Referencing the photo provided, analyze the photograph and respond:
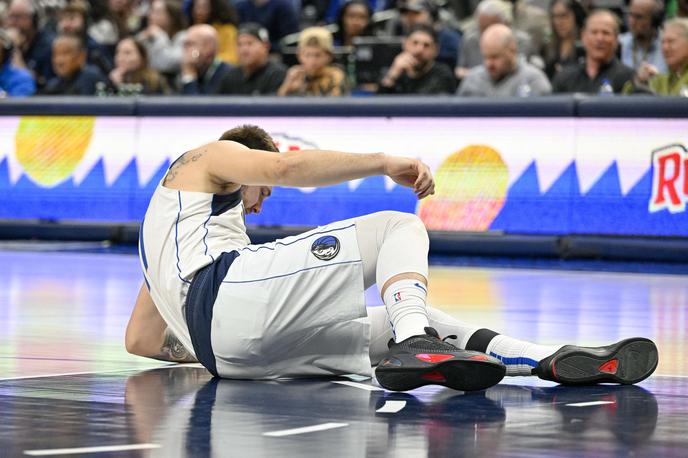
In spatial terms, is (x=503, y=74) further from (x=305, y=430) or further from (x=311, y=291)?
(x=305, y=430)

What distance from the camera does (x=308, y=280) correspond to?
5547mm

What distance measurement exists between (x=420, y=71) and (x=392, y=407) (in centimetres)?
957

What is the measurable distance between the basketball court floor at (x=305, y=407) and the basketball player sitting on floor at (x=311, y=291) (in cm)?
12

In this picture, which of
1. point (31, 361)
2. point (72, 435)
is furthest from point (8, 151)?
point (72, 435)

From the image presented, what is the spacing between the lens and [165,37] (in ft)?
57.8

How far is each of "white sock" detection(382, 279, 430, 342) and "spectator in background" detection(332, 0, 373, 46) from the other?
12370mm

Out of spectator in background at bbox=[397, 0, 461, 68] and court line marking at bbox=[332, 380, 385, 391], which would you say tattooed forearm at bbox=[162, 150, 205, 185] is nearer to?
court line marking at bbox=[332, 380, 385, 391]

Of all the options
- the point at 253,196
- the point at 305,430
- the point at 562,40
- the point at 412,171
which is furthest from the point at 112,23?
the point at 305,430

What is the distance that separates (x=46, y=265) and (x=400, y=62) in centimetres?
434

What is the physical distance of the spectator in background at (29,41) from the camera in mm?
18203

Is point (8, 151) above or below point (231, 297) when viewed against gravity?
below

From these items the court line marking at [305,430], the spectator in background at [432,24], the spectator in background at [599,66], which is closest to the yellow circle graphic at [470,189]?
the spectator in background at [599,66]

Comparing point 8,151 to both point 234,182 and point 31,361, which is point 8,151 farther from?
point 234,182

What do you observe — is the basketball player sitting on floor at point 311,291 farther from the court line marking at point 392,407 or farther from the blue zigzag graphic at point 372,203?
the blue zigzag graphic at point 372,203
